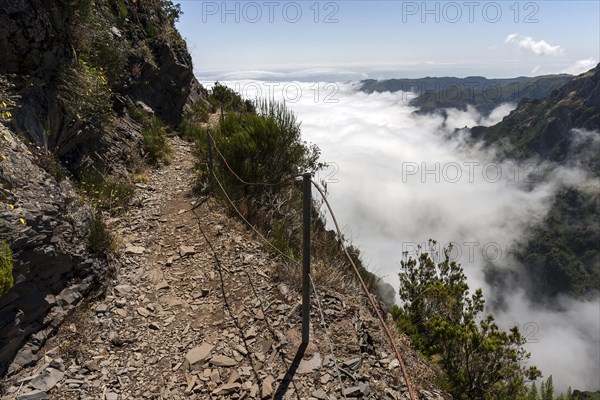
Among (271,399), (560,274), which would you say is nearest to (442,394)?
(271,399)

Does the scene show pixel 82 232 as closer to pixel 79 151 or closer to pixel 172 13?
pixel 79 151

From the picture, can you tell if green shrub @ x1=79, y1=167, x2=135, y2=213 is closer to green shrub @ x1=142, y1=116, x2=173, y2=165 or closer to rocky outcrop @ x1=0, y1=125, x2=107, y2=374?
rocky outcrop @ x1=0, y1=125, x2=107, y2=374

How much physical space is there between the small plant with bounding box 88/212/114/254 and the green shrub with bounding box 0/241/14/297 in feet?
5.26

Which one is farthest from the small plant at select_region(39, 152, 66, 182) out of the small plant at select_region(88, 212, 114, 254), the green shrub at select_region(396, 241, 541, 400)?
the green shrub at select_region(396, 241, 541, 400)

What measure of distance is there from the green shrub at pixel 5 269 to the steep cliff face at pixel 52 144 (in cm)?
22

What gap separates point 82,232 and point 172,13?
539 inches

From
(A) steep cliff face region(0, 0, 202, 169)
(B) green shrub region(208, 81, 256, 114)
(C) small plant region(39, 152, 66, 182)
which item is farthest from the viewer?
(B) green shrub region(208, 81, 256, 114)

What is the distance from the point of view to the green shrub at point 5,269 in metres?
3.08

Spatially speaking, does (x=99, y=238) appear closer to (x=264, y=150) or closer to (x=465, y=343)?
(x=264, y=150)

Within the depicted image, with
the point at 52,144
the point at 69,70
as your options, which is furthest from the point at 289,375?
the point at 69,70

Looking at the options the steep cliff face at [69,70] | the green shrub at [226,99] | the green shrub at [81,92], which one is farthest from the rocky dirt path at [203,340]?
the green shrub at [226,99]

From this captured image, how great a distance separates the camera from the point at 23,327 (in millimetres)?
3531

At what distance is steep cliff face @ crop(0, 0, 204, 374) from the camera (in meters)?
3.60

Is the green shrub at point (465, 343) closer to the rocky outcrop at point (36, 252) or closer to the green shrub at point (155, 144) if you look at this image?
the rocky outcrop at point (36, 252)
